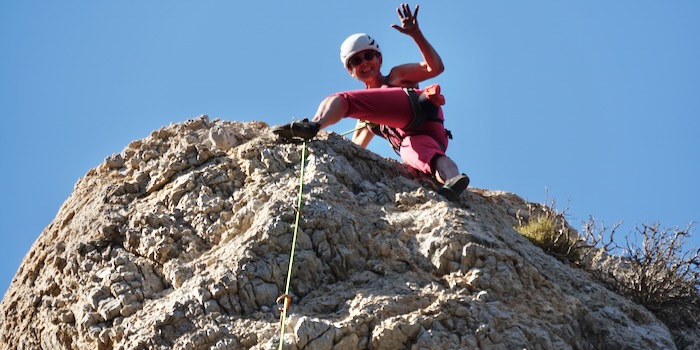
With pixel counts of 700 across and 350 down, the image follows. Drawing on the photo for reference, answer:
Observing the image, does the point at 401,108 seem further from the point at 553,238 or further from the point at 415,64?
the point at 553,238

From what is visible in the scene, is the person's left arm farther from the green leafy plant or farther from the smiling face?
the green leafy plant

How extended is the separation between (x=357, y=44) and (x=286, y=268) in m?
2.85

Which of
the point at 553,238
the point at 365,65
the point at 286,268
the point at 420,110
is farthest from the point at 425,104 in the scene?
Result: the point at 286,268

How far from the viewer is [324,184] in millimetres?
7699

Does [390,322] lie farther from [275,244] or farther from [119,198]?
[119,198]

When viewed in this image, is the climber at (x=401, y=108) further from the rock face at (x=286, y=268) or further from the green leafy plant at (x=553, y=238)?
the green leafy plant at (x=553, y=238)

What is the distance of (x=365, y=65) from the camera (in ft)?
30.3

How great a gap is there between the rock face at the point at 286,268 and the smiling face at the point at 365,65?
1.07 metres

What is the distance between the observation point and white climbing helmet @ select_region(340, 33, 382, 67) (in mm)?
9180

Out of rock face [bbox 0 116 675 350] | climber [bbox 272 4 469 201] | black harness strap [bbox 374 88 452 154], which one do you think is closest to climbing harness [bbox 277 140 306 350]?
rock face [bbox 0 116 675 350]

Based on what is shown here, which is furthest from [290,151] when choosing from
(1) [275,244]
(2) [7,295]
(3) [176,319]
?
(2) [7,295]

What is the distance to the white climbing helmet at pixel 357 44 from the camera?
30.1 ft

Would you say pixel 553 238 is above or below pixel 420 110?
below

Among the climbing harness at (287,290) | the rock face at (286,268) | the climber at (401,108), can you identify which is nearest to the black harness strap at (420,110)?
the climber at (401,108)
